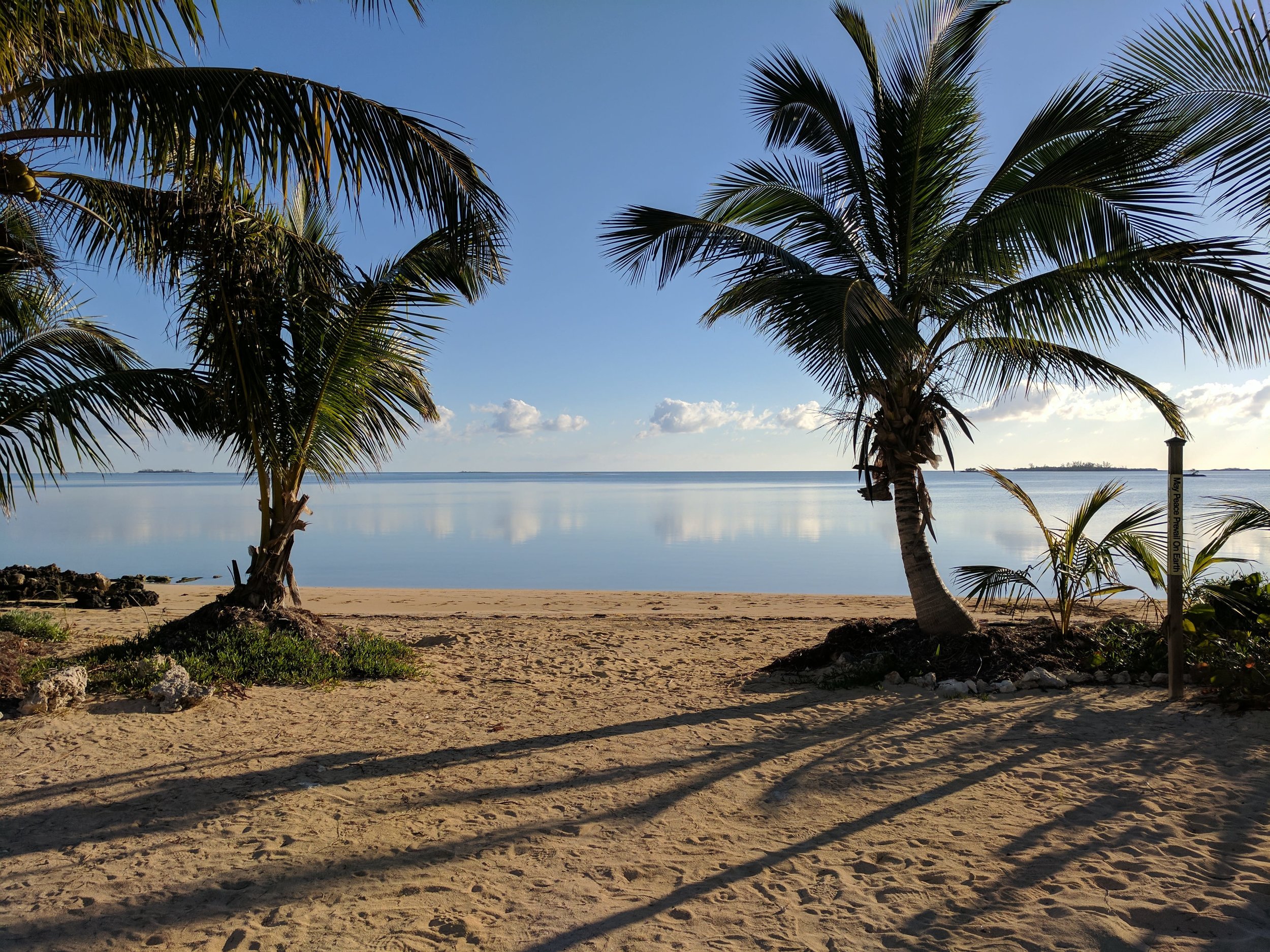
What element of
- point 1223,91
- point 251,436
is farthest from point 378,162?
point 1223,91

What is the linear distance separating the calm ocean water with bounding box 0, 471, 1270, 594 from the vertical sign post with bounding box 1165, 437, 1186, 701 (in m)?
10.4

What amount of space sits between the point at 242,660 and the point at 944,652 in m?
6.17

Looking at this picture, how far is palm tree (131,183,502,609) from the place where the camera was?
6.98m

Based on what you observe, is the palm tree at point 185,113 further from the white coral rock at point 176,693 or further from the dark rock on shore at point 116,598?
the dark rock on shore at point 116,598

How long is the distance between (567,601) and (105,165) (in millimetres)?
9886

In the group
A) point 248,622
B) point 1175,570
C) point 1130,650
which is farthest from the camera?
point 248,622

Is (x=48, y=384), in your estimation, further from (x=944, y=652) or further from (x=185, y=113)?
(x=944, y=652)

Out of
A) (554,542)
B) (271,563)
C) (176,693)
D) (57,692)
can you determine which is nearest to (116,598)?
(271,563)

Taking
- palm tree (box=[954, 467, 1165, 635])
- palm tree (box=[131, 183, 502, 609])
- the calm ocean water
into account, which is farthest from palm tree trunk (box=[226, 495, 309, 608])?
the calm ocean water

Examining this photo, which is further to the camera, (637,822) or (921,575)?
(921,575)

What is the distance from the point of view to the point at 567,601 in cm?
1348

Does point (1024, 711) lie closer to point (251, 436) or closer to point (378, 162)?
point (378, 162)

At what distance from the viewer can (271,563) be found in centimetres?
771

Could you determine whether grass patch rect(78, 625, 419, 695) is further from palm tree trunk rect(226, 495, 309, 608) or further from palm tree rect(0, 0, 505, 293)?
palm tree rect(0, 0, 505, 293)
